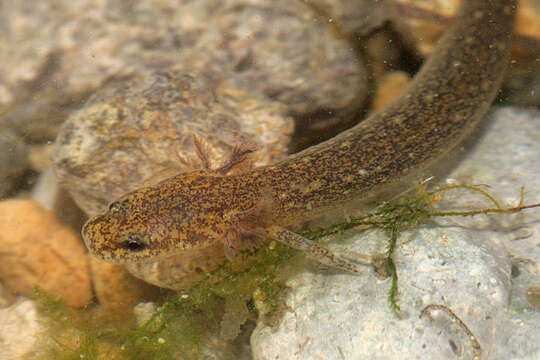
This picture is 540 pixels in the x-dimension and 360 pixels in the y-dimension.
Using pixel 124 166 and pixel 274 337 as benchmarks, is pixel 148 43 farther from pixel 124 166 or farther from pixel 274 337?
pixel 274 337

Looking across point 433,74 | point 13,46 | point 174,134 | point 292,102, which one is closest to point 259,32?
point 292,102

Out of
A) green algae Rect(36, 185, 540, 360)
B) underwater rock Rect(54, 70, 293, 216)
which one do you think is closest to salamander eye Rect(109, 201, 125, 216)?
underwater rock Rect(54, 70, 293, 216)

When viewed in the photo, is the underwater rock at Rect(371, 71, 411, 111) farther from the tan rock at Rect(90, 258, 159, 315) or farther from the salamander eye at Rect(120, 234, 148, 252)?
the tan rock at Rect(90, 258, 159, 315)

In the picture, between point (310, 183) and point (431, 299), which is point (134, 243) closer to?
point (310, 183)

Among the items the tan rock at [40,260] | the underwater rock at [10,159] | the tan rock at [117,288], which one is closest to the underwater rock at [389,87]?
the tan rock at [117,288]

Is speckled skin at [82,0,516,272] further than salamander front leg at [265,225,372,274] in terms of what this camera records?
No

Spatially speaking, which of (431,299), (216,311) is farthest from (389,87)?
Result: (216,311)

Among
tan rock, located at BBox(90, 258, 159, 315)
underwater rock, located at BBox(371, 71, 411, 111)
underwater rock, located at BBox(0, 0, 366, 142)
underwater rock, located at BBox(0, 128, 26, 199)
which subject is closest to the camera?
tan rock, located at BBox(90, 258, 159, 315)

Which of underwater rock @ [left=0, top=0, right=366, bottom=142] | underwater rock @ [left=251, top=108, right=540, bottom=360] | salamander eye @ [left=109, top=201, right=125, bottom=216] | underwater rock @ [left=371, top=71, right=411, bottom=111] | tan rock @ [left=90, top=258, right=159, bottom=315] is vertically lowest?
tan rock @ [left=90, top=258, right=159, bottom=315]

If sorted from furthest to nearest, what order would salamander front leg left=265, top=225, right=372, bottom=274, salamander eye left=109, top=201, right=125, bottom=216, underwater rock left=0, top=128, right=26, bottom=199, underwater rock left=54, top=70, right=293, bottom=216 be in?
1. underwater rock left=0, top=128, right=26, bottom=199
2. underwater rock left=54, top=70, right=293, bottom=216
3. salamander front leg left=265, top=225, right=372, bottom=274
4. salamander eye left=109, top=201, right=125, bottom=216
